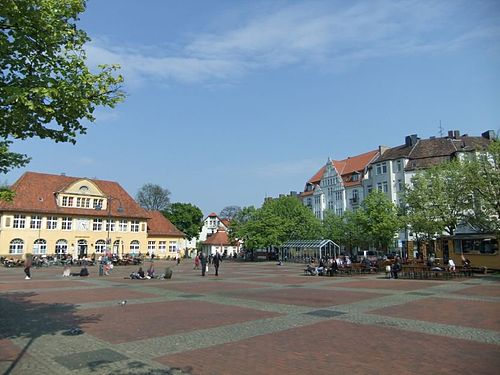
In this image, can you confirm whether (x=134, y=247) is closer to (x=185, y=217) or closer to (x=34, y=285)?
(x=185, y=217)

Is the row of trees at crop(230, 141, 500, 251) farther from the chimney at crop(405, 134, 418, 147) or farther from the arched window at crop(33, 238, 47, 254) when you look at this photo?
the arched window at crop(33, 238, 47, 254)

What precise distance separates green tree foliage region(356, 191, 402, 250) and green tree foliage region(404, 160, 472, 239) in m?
5.82

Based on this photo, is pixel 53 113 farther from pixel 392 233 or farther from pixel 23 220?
pixel 23 220

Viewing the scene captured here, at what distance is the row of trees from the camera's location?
33.8 m

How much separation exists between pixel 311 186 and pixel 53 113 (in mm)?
85810

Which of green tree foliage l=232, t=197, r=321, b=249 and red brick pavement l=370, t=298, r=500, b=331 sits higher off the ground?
green tree foliage l=232, t=197, r=321, b=249

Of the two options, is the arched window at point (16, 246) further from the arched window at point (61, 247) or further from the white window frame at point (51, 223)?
the arched window at point (61, 247)

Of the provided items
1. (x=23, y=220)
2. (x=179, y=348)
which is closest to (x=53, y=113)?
(x=179, y=348)

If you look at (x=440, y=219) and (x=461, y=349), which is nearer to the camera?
(x=461, y=349)

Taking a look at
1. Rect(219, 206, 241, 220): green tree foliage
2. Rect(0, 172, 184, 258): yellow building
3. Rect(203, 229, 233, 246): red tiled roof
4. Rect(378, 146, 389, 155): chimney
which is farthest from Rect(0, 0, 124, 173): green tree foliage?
Rect(219, 206, 241, 220): green tree foliage

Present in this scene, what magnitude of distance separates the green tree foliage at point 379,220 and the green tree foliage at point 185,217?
5083cm

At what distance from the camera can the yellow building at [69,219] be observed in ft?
190

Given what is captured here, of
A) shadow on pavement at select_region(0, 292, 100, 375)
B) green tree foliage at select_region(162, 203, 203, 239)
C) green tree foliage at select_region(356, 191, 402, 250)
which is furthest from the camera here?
green tree foliage at select_region(162, 203, 203, 239)

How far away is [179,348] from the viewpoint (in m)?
9.12
